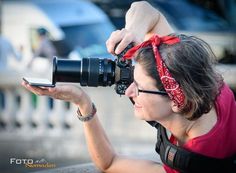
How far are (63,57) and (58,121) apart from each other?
51cm

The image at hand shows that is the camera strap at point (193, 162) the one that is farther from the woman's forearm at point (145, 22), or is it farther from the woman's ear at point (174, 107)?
the woman's forearm at point (145, 22)

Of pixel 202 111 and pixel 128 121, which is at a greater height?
pixel 202 111

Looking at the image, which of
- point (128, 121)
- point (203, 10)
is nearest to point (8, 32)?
point (128, 121)

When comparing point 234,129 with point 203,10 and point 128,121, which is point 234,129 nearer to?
point 128,121

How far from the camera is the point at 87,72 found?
1.44m

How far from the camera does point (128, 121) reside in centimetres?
419

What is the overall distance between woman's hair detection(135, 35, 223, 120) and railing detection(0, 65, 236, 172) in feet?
9.01

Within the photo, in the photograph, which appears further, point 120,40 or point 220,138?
point 120,40

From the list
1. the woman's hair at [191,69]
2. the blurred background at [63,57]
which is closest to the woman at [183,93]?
the woman's hair at [191,69]

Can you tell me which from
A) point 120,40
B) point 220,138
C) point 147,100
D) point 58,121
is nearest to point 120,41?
point 120,40

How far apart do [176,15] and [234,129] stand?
3.08m

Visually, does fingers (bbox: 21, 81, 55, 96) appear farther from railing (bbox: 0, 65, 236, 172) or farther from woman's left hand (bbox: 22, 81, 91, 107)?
railing (bbox: 0, 65, 236, 172)

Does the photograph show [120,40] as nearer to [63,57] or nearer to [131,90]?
[131,90]

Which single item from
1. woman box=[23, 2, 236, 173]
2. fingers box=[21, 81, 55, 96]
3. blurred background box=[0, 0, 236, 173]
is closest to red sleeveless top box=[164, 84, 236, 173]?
woman box=[23, 2, 236, 173]
